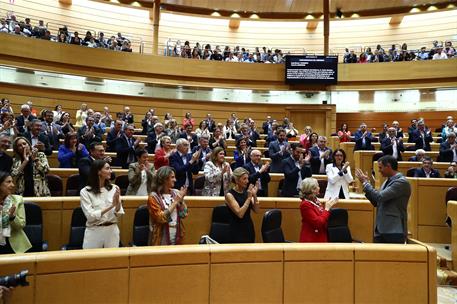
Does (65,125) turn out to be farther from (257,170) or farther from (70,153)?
(257,170)

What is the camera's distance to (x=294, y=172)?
218 inches

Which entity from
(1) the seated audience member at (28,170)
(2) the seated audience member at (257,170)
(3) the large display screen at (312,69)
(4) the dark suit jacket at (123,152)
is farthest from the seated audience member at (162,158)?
(3) the large display screen at (312,69)

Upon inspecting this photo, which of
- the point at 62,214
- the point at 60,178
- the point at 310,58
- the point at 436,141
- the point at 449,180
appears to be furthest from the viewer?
the point at 310,58

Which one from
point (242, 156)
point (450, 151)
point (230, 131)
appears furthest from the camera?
point (230, 131)

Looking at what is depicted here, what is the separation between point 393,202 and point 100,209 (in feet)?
8.01

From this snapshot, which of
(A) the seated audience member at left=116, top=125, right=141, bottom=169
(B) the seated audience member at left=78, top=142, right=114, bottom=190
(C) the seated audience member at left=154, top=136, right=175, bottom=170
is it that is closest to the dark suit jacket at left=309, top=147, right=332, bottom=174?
(C) the seated audience member at left=154, top=136, right=175, bottom=170

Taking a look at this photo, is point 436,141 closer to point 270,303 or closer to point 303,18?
point 303,18

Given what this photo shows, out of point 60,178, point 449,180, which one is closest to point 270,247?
point 60,178

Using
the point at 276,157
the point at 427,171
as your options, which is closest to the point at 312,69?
the point at 276,157

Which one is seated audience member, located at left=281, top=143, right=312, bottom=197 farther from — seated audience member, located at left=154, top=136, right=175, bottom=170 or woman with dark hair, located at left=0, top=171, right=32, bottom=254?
woman with dark hair, located at left=0, top=171, right=32, bottom=254

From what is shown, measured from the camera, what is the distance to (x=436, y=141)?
11297 mm

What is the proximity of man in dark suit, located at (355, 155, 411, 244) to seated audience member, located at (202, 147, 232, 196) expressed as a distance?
186cm

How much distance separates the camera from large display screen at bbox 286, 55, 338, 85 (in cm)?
1411

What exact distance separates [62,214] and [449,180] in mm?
4928
